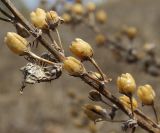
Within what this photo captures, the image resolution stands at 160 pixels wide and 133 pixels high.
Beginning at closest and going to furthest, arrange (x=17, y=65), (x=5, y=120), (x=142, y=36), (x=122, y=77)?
1. (x=122, y=77)
2. (x=5, y=120)
3. (x=17, y=65)
4. (x=142, y=36)

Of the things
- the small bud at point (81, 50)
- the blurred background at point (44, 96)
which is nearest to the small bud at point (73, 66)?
the small bud at point (81, 50)

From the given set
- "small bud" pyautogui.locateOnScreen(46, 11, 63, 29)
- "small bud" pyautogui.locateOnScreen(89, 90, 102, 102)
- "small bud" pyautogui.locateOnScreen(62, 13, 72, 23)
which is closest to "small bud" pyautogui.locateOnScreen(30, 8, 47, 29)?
"small bud" pyautogui.locateOnScreen(46, 11, 63, 29)

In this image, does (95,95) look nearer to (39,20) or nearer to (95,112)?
(95,112)

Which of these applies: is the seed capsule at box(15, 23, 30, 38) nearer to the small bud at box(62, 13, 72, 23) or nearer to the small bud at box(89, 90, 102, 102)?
the small bud at box(89, 90, 102, 102)

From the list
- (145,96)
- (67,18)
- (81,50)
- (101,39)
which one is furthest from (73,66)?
(101,39)

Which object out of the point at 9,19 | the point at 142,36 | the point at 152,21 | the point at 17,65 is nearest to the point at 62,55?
the point at 9,19

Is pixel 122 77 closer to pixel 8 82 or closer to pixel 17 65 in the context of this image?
pixel 8 82
